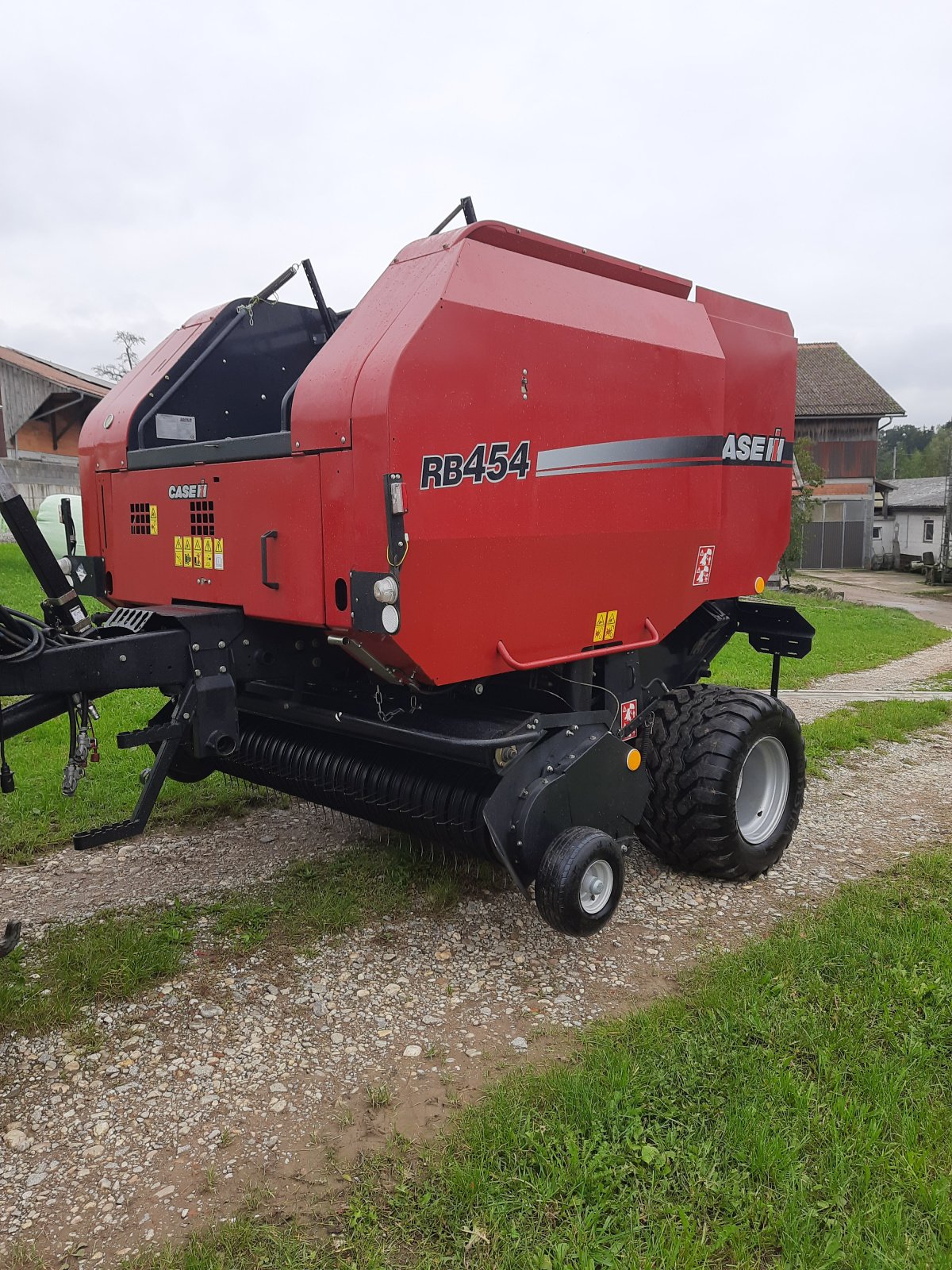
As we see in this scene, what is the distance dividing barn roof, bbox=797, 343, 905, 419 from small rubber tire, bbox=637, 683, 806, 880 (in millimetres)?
28215

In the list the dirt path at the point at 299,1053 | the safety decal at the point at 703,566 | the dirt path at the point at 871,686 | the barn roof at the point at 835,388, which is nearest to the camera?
the dirt path at the point at 299,1053

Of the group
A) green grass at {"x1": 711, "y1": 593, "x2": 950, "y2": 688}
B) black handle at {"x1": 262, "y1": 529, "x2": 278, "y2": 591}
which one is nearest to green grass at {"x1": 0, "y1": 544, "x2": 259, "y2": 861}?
black handle at {"x1": 262, "y1": 529, "x2": 278, "y2": 591}

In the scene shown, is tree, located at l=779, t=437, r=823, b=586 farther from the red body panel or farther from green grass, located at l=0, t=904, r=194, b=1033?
green grass, located at l=0, t=904, r=194, b=1033

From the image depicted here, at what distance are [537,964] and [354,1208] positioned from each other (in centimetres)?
137

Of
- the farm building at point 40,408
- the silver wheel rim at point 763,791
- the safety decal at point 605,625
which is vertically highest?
the farm building at point 40,408

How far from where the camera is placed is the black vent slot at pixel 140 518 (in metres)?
3.97

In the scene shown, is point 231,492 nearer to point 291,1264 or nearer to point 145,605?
point 145,605

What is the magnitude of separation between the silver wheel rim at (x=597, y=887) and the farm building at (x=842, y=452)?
29351 millimetres

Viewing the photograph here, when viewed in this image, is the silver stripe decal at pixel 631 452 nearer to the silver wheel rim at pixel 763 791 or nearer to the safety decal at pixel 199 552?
the safety decal at pixel 199 552

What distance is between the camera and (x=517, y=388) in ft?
10.7

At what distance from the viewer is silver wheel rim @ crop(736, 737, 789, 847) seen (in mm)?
4551

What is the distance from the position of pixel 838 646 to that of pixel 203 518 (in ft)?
37.1

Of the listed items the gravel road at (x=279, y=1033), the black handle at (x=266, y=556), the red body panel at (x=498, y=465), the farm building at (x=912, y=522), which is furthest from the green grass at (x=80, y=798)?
the farm building at (x=912, y=522)

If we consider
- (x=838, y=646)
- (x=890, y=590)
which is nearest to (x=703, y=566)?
(x=838, y=646)
